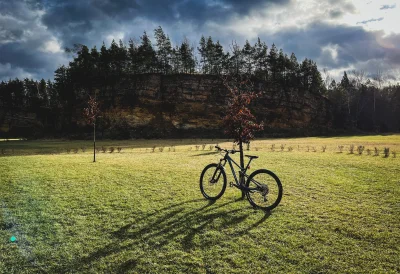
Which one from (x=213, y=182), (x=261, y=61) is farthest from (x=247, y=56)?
(x=213, y=182)

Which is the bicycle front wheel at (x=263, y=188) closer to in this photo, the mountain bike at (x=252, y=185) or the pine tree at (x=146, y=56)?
the mountain bike at (x=252, y=185)

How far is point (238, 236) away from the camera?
5434 millimetres

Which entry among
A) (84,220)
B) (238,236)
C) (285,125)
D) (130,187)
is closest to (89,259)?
(84,220)

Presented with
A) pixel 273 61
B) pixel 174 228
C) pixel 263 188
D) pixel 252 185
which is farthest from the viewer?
pixel 273 61

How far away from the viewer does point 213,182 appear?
8102 mm

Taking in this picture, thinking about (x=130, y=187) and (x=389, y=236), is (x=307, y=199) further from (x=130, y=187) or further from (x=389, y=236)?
(x=130, y=187)

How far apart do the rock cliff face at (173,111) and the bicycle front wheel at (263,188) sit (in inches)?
2283

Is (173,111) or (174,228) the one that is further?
(173,111)

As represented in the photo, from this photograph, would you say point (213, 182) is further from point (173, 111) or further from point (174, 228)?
point (173, 111)

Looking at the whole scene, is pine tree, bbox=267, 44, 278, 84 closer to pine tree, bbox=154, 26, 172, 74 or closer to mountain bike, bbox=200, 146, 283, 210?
pine tree, bbox=154, 26, 172, 74

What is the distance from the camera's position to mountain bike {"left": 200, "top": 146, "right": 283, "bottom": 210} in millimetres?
6883

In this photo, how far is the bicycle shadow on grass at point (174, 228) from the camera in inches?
193

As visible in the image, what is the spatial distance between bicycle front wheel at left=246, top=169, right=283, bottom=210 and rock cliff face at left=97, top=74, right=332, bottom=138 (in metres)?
58.2

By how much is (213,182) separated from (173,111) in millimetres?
63888
